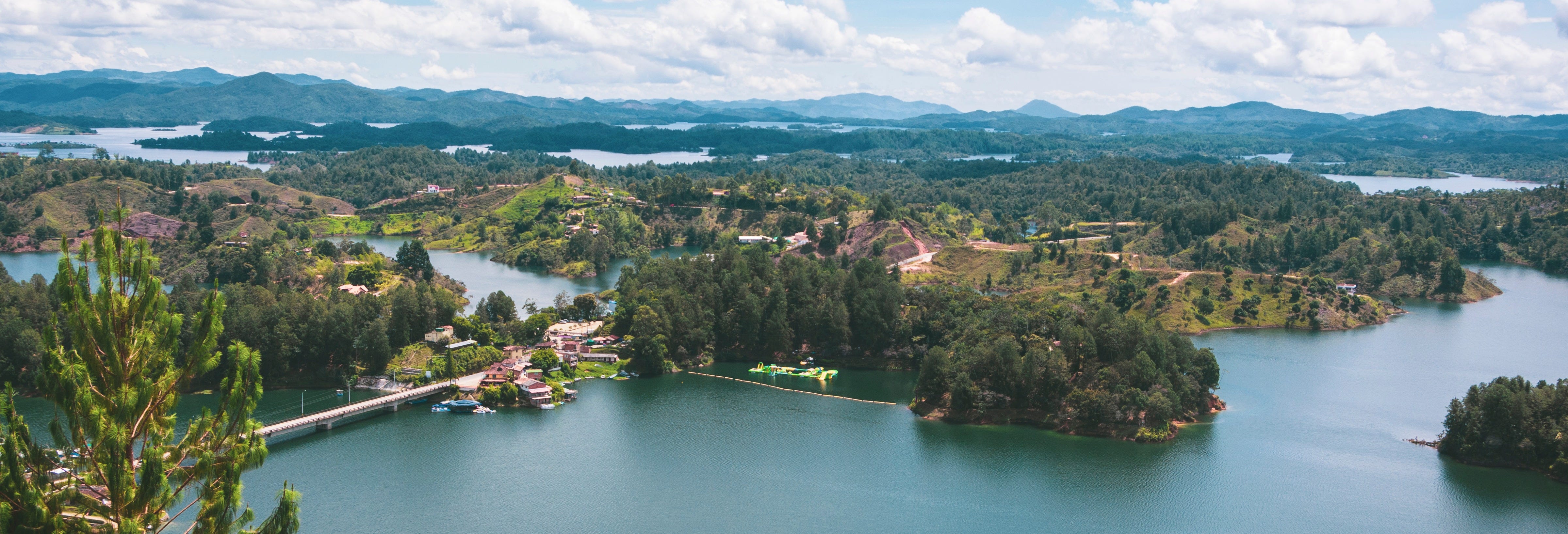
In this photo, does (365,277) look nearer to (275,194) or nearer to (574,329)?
(574,329)

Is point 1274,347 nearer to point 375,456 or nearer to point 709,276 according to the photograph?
point 709,276

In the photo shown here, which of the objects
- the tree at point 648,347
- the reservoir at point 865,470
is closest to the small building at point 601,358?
the tree at point 648,347

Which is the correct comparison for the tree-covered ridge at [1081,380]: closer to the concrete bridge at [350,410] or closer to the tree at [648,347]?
the tree at [648,347]

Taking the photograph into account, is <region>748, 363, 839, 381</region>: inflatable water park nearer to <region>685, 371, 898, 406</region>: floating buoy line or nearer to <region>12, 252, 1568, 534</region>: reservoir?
<region>12, 252, 1568, 534</region>: reservoir

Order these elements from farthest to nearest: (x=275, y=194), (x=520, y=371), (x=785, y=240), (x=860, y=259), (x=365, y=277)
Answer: (x=275, y=194)
(x=785, y=240)
(x=365, y=277)
(x=860, y=259)
(x=520, y=371)

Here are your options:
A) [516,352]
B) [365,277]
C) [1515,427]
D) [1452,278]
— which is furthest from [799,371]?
[1452,278]

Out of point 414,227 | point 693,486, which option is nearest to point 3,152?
point 414,227
